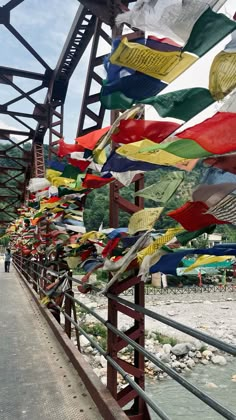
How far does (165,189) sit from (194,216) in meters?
0.43

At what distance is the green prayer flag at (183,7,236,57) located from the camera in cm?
142

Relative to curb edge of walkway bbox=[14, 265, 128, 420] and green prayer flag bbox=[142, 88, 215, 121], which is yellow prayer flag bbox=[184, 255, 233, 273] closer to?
green prayer flag bbox=[142, 88, 215, 121]

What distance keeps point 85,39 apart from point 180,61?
5861mm

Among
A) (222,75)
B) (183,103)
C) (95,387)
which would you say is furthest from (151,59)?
(95,387)

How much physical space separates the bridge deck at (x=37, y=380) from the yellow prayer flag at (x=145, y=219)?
1562 mm

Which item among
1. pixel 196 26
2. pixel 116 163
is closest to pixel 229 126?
pixel 196 26

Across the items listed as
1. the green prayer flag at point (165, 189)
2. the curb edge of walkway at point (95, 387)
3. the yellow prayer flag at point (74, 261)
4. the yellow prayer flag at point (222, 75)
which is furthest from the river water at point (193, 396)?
the yellow prayer flag at point (222, 75)

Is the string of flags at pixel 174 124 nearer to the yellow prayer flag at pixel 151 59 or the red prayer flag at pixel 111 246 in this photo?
the yellow prayer flag at pixel 151 59

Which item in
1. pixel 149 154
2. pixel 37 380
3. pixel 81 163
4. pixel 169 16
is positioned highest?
pixel 169 16

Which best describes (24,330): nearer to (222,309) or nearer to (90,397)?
(90,397)

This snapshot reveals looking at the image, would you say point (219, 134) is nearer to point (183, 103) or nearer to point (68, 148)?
point (183, 103)

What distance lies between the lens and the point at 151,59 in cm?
176

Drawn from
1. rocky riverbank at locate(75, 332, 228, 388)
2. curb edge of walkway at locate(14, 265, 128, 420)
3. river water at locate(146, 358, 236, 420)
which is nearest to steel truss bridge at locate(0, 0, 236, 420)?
curb edge of walkway at locate(14, 265, 128, 420)

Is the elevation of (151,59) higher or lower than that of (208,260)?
higher
